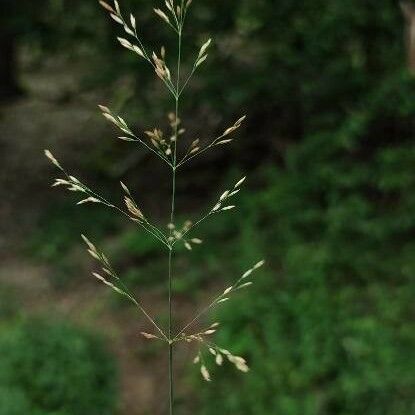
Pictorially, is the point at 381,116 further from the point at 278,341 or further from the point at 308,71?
the point at 278,341

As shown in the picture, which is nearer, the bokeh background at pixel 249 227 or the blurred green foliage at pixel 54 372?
the blurred green foliage at pixel 54 372

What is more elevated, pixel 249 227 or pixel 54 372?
pixel 54 372

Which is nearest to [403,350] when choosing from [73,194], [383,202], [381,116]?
[383,202]

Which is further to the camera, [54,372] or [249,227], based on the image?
[249,227]

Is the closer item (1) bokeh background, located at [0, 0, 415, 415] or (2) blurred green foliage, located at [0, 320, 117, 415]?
(2) blurred green foliage, located at [0, 320, 117, 415]
